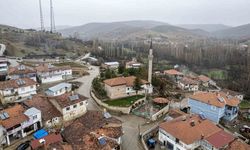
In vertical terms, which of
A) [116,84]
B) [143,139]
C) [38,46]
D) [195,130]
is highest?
[38,46]

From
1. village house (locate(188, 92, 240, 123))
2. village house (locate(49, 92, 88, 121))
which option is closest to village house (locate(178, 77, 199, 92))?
village house (locate(188, 92, 240, 123))

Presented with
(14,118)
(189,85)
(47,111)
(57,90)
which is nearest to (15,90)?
(57,90)

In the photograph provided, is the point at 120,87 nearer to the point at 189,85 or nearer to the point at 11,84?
the point at 11,84

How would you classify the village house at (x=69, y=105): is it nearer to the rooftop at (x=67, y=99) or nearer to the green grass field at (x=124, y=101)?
the rooftop at (x=67, y=99)

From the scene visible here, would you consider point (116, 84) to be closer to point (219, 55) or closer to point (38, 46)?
point (38, 46)

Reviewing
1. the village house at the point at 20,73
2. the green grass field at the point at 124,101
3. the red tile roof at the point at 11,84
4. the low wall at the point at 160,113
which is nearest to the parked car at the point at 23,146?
the red tile roof at the point at 11,84

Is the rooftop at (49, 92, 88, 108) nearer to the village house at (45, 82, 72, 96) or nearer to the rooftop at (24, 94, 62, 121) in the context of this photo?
the rooftop at (24, 94, 62, 121)

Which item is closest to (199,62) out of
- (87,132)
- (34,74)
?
(34,74)
